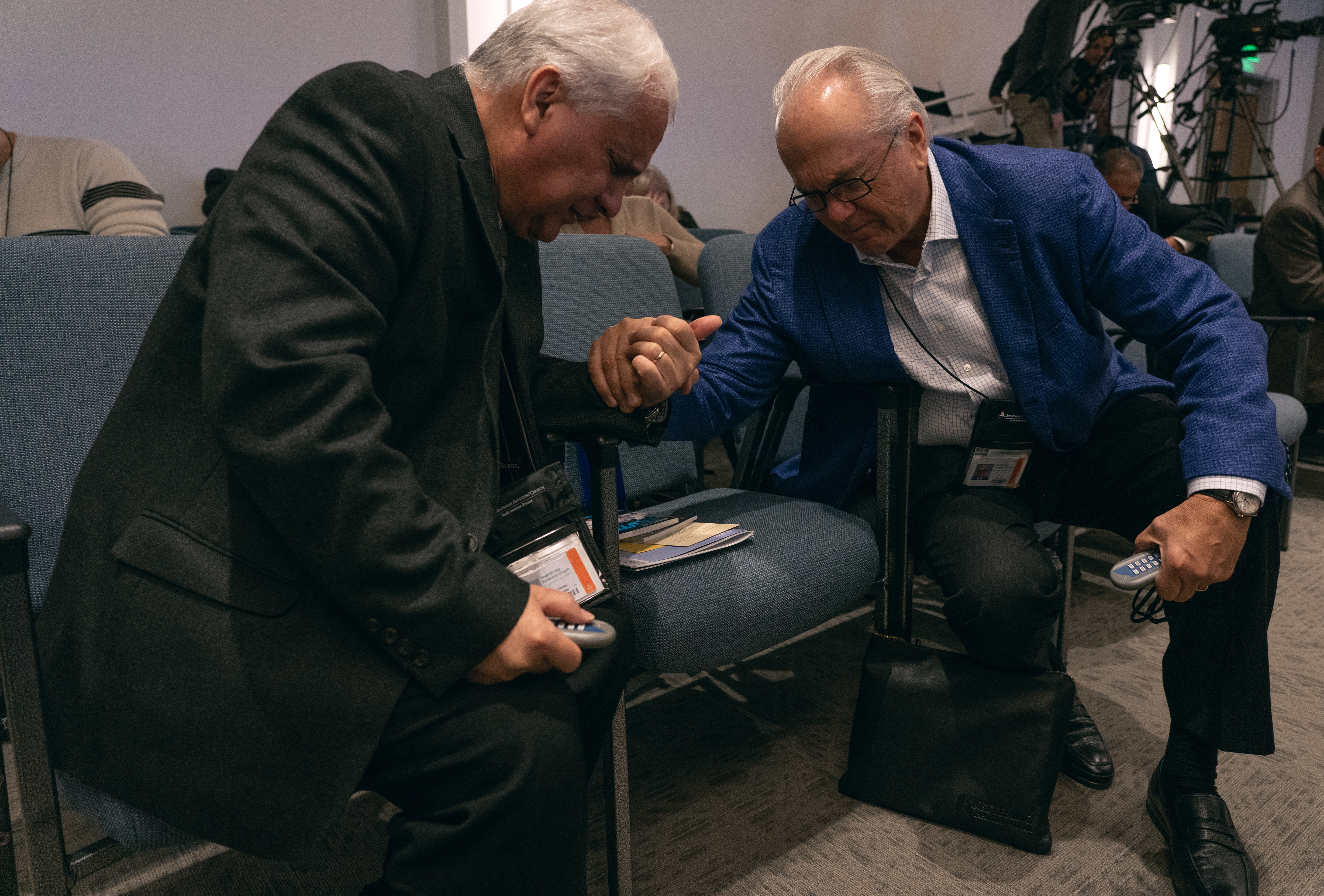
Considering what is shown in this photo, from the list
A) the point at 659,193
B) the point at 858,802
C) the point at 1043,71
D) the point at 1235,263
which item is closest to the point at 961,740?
the point at 858,802

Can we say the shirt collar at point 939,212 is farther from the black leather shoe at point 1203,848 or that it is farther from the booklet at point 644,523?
the black leather shoe at point 1203,848

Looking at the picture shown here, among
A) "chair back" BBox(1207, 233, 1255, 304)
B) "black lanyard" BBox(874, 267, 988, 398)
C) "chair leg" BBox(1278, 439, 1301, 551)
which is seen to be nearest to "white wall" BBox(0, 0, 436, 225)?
"black lanyard" BBox(874, 267, 988, 398)

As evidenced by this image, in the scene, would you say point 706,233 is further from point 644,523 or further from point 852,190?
point 644,523

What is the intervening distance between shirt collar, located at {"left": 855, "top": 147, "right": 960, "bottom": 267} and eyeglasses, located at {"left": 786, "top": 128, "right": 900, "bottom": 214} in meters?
0.13

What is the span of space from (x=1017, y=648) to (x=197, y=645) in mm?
1085

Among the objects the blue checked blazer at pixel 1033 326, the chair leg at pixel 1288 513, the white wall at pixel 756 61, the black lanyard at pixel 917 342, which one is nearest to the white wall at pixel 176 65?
the white wall at pixel 756 61

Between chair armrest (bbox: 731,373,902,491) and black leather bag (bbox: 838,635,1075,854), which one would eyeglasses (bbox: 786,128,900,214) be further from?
black leather bag (bbox: 838,635,1075,854)

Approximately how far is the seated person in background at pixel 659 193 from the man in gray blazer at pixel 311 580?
2.61 m

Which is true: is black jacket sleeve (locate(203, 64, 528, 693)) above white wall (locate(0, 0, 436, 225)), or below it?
below

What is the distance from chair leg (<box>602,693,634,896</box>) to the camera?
1.15m

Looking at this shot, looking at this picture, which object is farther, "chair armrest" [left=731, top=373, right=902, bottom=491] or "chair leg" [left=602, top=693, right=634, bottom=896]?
"chair armrest" [left=731, top=373, right=902, bottom=491]

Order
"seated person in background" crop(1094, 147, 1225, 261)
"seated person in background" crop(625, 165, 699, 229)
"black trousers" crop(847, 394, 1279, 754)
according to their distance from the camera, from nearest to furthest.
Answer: "black trousers" crop(847, 394, 1279, 754)
"seated person in background" crop(625, 165, 699, 229)
"seated person in background" crop(1094, 147, 1225, 261)

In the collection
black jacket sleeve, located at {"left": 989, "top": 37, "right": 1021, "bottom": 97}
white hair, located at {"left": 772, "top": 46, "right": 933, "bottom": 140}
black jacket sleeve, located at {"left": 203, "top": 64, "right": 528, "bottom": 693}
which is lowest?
black jacket sleeve, located at {"left": 203, "top": 64, "right": 528, "bottom": 693}

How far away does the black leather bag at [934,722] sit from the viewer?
1.24 meters
